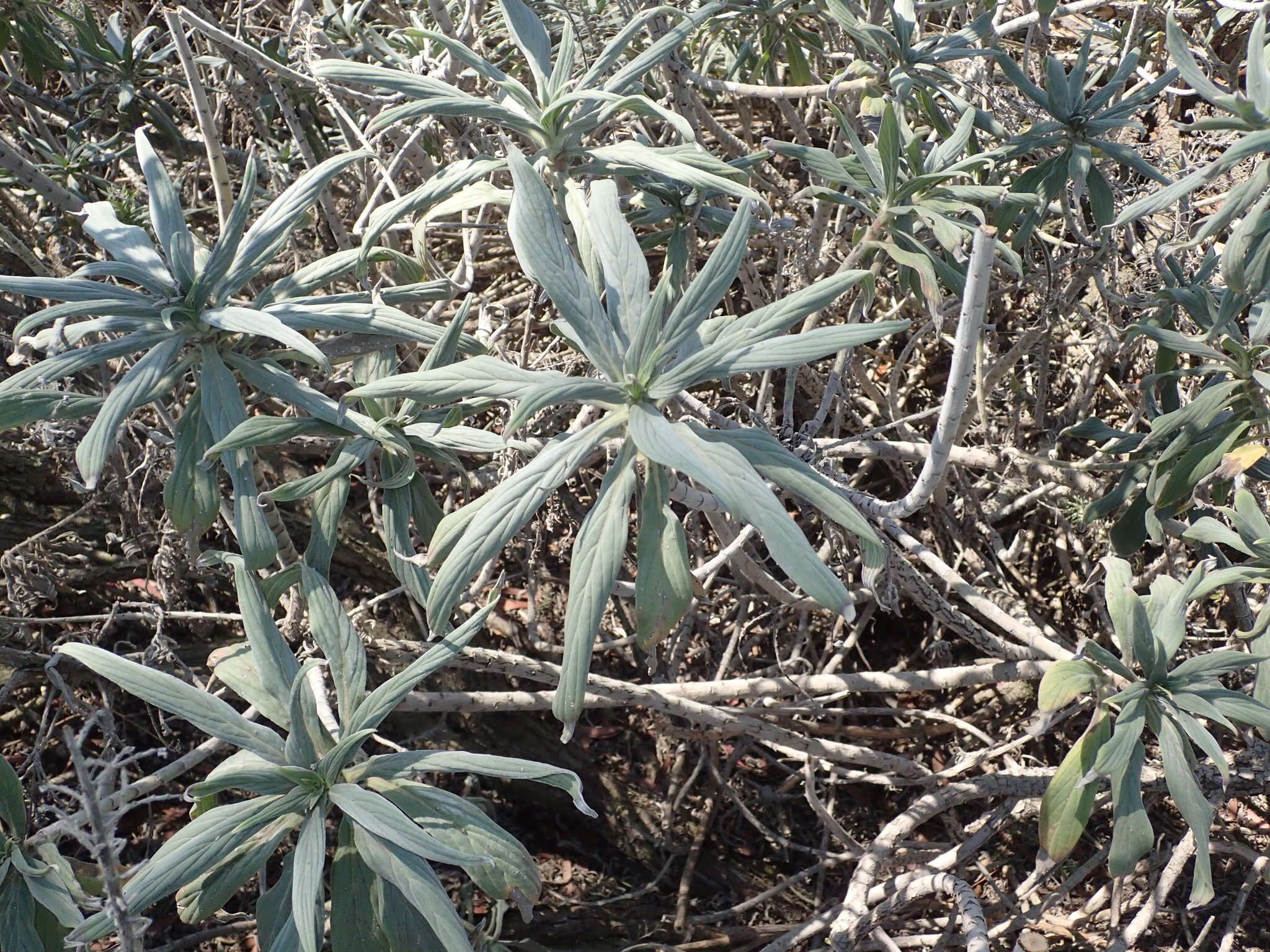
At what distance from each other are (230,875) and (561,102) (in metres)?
1.25

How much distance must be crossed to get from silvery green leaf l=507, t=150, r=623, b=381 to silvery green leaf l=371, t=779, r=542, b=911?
2.16 feet

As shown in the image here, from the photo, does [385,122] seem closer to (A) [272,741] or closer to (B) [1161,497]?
(A) [272,741]

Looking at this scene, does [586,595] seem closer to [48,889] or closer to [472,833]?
[472,833]

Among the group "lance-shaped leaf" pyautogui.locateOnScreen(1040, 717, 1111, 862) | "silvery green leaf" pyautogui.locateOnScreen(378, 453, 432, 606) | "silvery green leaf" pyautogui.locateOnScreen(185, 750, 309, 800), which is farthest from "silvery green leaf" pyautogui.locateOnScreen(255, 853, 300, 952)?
"lance-shaped leaf" pyautogui.locateOnScreen(1040, 717, 1111, 862)

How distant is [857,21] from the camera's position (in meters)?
2.03

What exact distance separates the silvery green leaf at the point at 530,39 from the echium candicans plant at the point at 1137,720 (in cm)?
133

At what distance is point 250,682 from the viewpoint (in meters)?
1.49

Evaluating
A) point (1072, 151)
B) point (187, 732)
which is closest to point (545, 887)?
point (187, 732)

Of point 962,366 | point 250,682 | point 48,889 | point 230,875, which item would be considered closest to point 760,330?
point 962,366

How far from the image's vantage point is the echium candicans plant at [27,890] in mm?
1389

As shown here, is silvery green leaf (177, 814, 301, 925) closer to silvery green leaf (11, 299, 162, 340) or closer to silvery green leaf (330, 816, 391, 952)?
silvery green leaf (330, 816, 391, 952)

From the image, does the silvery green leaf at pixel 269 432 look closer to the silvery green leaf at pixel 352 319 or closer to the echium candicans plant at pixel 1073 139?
the silvery green leaf at pixel 352 319

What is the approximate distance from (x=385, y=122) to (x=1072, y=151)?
1381 mm

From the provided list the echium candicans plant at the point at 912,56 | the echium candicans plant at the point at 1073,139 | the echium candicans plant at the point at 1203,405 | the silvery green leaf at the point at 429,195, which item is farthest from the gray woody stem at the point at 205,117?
the echium candicans plant at the point at 1203,405
